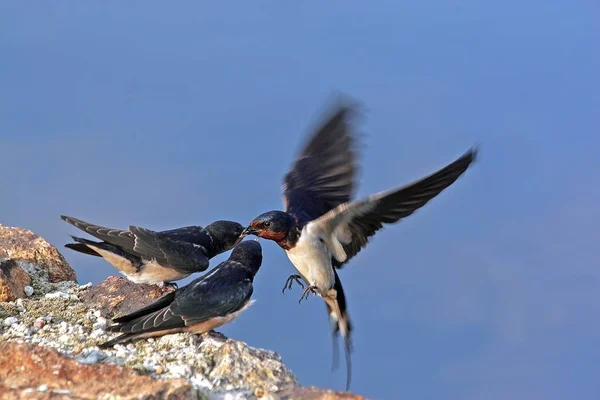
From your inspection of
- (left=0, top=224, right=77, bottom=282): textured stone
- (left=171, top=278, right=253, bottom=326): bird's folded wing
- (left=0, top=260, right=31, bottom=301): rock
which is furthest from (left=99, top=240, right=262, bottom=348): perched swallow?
(left=0, top=224, right=77, bottom=282): textured stone

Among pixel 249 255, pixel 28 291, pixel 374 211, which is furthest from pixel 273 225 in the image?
pixel 28 291

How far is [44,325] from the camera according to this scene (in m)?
5.53

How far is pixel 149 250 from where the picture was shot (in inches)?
273

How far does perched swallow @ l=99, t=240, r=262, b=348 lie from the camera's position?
5.17 m

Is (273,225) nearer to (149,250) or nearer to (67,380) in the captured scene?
(149,250)

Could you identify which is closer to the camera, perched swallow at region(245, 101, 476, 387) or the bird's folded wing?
the bird's folded wing

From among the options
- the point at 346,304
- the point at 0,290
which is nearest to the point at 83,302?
the point at 0,290

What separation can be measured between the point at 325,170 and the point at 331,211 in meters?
1.37

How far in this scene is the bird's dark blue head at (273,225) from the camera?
21.3 feet

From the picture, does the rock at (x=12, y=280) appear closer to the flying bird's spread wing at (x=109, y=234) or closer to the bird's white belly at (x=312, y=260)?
the flying bird's spread wing at (x=109, y=234)

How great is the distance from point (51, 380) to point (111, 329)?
1017 millimetres

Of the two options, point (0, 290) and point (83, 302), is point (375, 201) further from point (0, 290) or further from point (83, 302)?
point (0, 290)

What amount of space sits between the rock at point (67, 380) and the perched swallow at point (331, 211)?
240cm

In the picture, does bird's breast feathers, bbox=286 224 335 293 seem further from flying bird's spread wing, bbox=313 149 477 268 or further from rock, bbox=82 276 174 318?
rock, bbox=82 276 174 318
